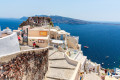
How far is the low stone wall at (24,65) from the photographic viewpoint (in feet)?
22.7

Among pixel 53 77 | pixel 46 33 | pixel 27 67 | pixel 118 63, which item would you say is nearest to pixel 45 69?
pixel 53 77

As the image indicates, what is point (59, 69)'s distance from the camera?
1162cm

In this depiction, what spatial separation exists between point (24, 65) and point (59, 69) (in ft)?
14.0

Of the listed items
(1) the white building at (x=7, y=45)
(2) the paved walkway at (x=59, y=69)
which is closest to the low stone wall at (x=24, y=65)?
(1) the white building at (x=7, y=45)

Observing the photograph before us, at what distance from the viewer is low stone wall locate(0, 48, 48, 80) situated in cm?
693

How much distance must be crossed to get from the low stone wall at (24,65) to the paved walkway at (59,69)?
2.69 ft

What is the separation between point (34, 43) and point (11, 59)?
10.6 m

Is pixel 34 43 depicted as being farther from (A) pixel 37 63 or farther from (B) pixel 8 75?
(B) pixel 8 75

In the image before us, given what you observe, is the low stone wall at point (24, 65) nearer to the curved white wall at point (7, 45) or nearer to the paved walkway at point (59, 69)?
the curved white wall at point (7, 45)

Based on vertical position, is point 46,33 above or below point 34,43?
above

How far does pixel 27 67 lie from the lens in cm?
878

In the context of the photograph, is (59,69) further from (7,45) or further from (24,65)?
(7,45)

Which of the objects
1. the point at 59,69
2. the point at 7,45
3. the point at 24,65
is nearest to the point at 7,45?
the point at 7,45

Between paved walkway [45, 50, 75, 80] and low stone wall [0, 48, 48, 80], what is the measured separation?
821 mm
